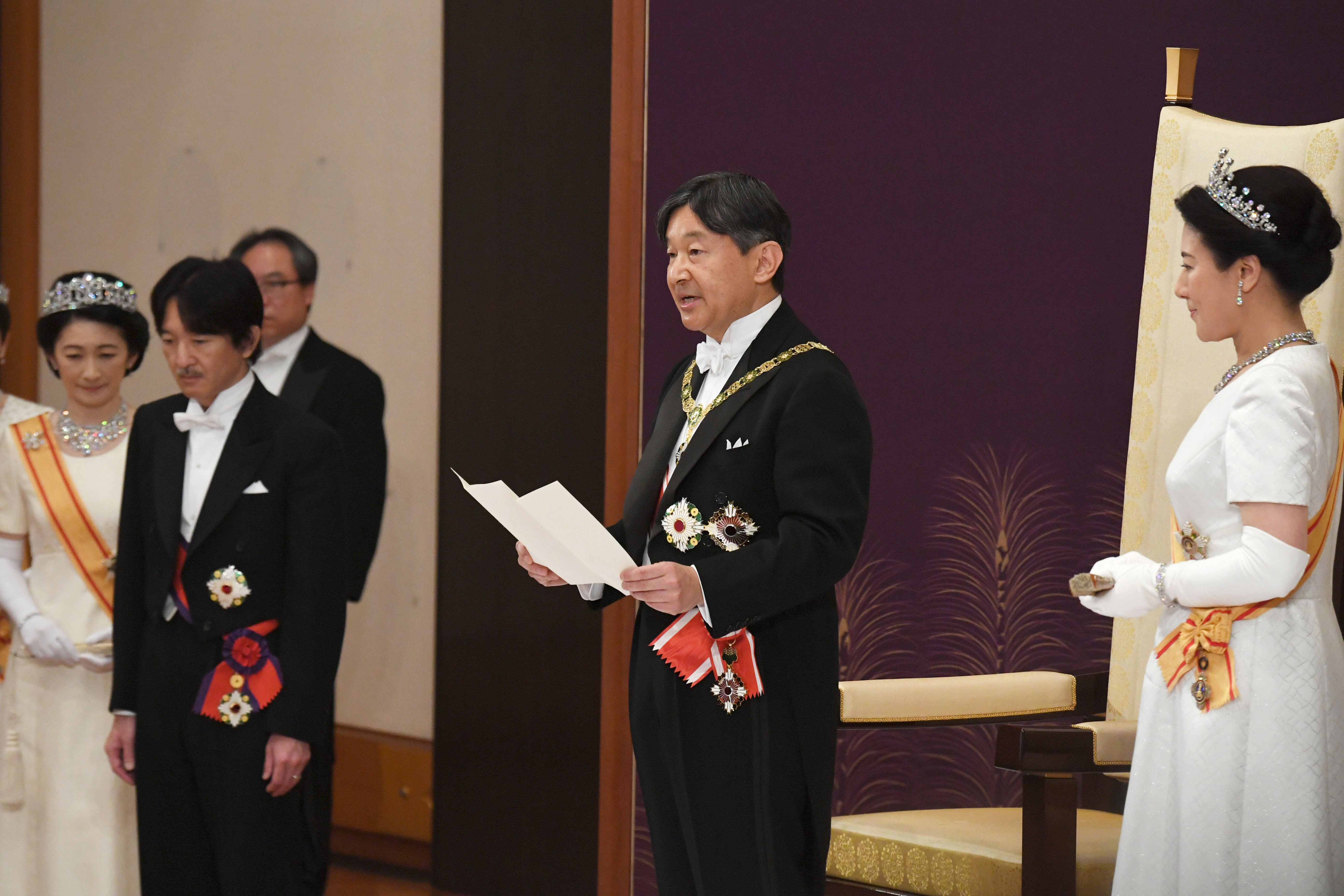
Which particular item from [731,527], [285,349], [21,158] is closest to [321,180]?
[285,349]

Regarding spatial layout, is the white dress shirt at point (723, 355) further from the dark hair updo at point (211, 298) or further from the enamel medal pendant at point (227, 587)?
the dark hair updo at point (211, 298)

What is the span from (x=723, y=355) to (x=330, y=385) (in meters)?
1.91

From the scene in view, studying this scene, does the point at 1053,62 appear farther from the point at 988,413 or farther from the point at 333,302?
the point at 333,302

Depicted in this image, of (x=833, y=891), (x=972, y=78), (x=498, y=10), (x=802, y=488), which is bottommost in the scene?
(x=833, y=891)

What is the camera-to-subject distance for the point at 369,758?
4449mm

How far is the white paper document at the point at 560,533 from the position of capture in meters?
1.86

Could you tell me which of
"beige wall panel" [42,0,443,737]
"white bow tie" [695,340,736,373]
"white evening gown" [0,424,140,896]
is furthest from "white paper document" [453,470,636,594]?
"beige wall panel" [42,0,443,737]

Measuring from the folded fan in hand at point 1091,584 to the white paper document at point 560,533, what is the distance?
0.61 m

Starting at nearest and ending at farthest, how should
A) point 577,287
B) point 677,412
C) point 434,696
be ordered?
point 677,412 → point 577,287 → point 434,696

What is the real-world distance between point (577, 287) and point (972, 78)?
3.45ft

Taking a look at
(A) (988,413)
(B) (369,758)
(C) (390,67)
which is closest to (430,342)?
(C) (390,67)

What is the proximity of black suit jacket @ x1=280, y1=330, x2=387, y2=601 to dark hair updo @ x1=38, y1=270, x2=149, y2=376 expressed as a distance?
64 centimetres

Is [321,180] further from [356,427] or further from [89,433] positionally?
[89,433]

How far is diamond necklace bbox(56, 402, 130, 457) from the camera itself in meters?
3.08
